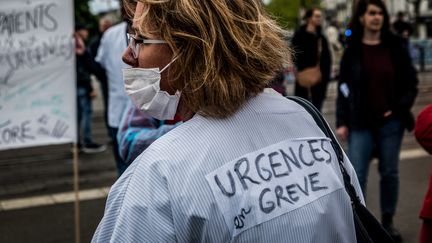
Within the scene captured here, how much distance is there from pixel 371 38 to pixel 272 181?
3.40 metres

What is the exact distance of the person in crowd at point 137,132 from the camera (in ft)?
10.2

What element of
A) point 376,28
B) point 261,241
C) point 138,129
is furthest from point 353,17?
point 261,241

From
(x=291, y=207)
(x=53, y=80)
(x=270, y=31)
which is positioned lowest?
(x=53, y=80)

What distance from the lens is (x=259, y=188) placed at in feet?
4.64

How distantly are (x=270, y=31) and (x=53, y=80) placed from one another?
345 centimetres

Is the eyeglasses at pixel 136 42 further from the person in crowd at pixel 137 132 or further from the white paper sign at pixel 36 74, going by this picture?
the white paper sign at pixel 36 74

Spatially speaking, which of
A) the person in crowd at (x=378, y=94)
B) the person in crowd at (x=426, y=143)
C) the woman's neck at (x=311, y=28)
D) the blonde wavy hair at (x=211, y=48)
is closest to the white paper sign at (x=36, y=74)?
the person in crowd at (x=378, y=94)

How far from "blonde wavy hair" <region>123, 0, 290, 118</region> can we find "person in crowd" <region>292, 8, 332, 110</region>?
5.89m

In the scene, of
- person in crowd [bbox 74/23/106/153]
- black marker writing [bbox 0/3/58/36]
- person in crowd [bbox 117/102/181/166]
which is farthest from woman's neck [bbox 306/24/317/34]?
person in crowd [bbox 117/102/181/166]

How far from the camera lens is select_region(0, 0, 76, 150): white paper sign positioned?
4.62 metres

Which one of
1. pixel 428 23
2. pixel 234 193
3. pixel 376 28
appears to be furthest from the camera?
pixel 428 23

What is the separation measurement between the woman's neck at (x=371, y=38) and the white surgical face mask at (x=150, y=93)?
124 inches

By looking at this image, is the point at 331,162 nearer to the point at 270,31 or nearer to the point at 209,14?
the point at 270,31

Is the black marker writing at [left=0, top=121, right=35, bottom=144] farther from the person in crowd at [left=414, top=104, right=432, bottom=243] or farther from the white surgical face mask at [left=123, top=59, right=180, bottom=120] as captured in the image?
the white surgical face mask at [left=123, top=59, right=180, bottom=120]
